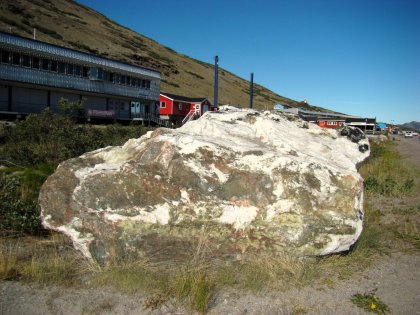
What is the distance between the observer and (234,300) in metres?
3.90

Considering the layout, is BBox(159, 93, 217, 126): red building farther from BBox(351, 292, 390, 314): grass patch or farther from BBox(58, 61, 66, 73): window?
BBox(351, 292, 390, 314): grass patch

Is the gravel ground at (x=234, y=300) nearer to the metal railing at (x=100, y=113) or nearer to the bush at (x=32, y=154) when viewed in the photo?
the bush at (x=32, y=154)

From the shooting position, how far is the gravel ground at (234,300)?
3691mm

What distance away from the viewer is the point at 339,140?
671 centimetres

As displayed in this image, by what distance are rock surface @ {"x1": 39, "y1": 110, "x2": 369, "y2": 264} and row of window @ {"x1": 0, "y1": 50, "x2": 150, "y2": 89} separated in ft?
106

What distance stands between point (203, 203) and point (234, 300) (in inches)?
44.1

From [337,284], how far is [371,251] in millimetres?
1158

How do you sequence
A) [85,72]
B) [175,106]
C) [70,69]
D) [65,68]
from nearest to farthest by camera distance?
[65,68]
[70,69]
[85,72]
[175,106]

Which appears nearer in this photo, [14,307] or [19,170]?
[14,307]

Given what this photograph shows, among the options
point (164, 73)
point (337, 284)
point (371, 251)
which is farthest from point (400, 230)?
point (164, 73)

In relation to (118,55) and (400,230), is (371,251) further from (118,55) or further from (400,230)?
(118,55)

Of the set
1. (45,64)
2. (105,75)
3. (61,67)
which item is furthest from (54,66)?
(105,75)

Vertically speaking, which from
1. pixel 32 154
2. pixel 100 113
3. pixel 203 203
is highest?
pixel 100 113

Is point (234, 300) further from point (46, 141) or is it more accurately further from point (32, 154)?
point (46, 141)
